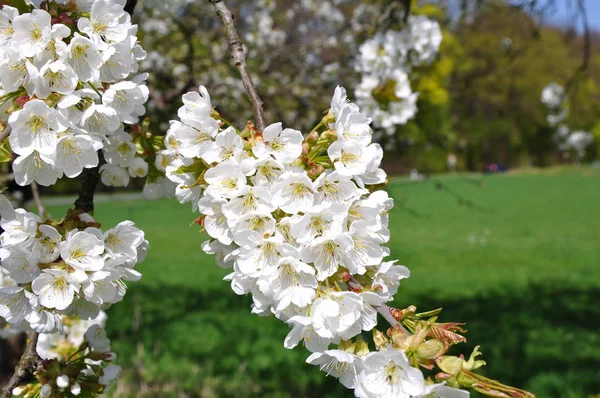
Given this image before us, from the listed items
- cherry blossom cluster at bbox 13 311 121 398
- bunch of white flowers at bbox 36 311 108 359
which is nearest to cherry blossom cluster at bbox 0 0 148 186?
cherry blossom cluster at bbox 13 311 121 398

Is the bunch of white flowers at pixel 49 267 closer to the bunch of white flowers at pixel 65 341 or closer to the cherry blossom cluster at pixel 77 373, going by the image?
the cherry blossom cluster at pixel 77 373

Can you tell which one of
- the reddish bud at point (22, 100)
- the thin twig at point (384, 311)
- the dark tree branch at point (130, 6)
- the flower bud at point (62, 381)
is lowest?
the flower bud at point (62, 381)

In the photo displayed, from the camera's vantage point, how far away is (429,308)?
18.1 feet

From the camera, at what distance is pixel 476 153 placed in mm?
41562

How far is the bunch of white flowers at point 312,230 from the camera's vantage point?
93 cm

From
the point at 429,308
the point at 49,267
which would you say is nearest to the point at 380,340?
the point at 49,267

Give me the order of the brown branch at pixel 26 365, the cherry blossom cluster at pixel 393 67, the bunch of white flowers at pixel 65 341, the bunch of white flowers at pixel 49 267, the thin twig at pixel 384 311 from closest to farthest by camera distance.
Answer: the thin twig at pixel 384 311, the bunch of white flowers at pixel 49 267, the brown branch at pixel 26 365, the bunch of white flowers at pixel 65 341, the cherry blossom cluster at pixel 393 67

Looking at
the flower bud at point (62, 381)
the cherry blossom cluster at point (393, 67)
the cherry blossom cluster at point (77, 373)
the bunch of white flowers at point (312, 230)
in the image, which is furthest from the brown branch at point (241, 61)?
the cherry blossom cluster at point (393, 67)

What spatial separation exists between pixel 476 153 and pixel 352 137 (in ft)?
140

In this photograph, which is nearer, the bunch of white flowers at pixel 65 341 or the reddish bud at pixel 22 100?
the reddish bud at pixel 22 100

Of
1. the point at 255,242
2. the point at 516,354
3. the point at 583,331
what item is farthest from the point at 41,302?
the point at 583,331

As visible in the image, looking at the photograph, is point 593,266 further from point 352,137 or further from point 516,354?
point 352,137

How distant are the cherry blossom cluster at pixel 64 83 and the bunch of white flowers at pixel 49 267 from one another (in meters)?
0.10

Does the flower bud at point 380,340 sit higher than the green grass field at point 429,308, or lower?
lower
